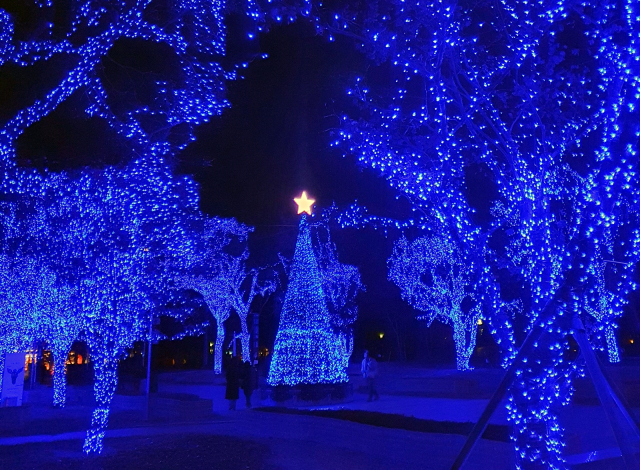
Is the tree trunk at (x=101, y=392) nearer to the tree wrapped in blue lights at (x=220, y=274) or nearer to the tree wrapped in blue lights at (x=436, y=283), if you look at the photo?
the tree wrapped in blue lights at (x=220, y=274)

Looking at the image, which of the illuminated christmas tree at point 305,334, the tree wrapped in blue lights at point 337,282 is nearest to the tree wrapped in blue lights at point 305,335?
the illuminated christmas tree at point 305,334

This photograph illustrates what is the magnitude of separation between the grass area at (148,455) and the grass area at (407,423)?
368cm

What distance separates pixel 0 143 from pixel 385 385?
1688cm

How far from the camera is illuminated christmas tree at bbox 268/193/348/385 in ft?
60.3

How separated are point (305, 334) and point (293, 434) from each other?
20.1ft

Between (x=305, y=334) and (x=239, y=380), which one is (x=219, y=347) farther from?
(x=305, y=334)

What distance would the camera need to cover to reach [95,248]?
11250mm

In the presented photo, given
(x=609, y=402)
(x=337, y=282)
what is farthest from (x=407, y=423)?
(x=337, y=282)

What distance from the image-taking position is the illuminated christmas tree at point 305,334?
724 inches

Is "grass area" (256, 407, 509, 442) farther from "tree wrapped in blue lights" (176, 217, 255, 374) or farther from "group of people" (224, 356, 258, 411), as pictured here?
"tree wrapped in blue lights" (176, 217, 255, 374)

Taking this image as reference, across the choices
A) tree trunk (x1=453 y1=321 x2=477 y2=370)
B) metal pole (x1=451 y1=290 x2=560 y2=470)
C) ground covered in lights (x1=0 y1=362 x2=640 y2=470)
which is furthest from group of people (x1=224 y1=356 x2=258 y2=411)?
tree trunk (x1=453 y1=321 x2=477 y2=370)

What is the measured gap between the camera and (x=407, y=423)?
13.6 m

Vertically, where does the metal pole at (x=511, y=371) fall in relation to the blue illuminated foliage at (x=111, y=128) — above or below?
below

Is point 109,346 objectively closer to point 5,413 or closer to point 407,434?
point 5,413
